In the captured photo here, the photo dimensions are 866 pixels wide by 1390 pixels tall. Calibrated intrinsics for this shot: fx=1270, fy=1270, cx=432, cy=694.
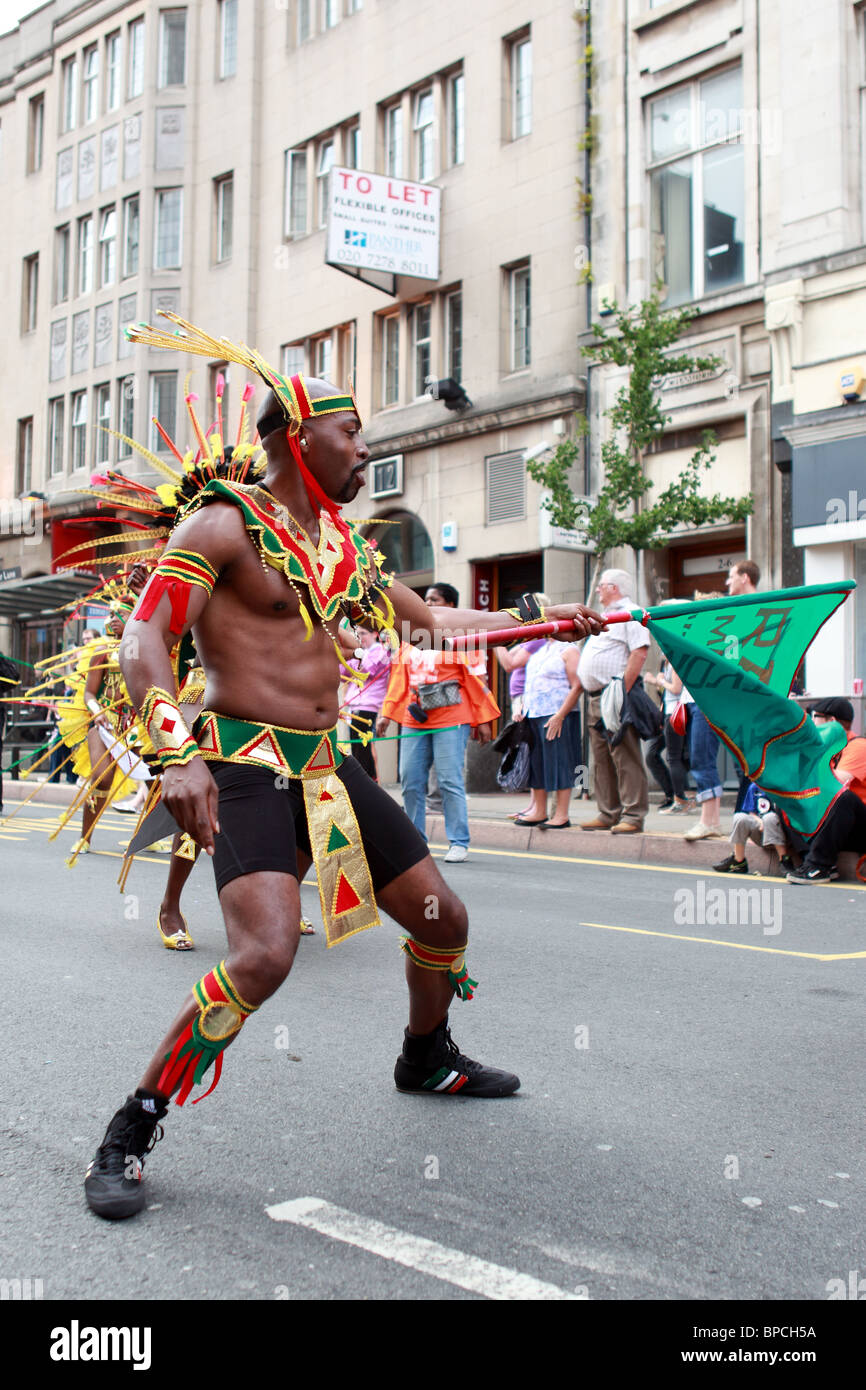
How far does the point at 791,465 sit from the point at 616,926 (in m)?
9.66

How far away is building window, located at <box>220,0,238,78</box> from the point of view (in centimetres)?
2722

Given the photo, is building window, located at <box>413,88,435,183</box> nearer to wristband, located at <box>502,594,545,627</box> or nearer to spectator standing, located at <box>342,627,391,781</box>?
spectator standing, located at <box>342,627,391,781</box>

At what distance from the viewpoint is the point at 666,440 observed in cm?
1712

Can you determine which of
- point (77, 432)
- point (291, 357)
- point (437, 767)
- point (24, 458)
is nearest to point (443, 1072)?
point (437, 767)

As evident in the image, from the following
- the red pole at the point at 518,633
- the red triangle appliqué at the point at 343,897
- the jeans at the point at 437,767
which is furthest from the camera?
the jeans at the point at 437,767

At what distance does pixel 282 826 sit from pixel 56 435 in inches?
1236

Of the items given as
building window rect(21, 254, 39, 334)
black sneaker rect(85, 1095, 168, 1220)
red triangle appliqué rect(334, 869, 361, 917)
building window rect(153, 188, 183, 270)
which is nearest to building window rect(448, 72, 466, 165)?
building window rect(153, 188, 183, 270)

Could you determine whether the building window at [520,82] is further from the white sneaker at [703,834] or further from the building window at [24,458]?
the building window at [24,458]

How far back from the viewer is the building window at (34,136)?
33.7m

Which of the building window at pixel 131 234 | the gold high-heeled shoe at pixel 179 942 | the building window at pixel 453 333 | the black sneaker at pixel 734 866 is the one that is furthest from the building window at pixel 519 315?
the gold high-heeled shoe at pixel 179 942

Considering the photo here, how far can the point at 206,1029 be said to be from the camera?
3066 mm

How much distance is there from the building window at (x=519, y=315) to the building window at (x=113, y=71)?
15.3 m

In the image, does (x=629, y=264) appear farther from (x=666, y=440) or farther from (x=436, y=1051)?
(x=436, y=1051)

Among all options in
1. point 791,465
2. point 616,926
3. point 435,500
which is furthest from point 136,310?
point 616,926
